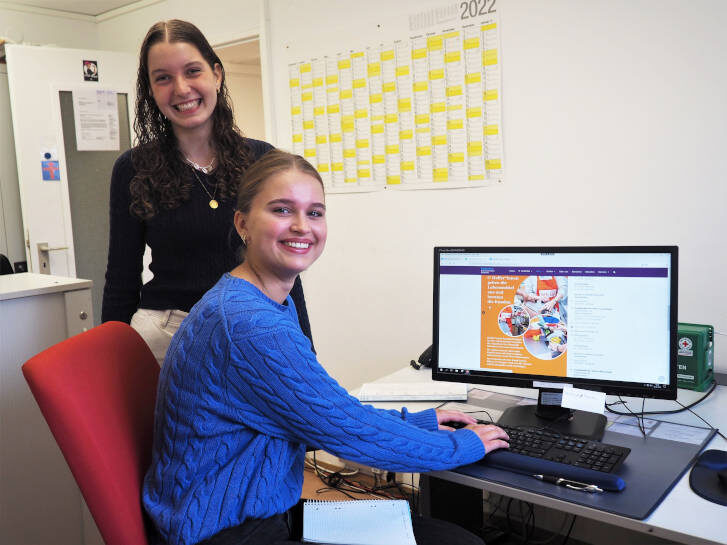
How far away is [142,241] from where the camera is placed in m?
1.74

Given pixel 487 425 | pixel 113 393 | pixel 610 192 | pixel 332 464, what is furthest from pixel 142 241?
pixel 332 464

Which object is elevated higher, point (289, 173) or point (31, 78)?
point (31, 78)

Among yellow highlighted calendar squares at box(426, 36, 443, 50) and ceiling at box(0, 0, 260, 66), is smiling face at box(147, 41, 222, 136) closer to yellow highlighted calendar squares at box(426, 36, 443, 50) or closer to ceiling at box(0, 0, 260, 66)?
yellow highlighted calendar squares at box(426, 36, 443, 50)

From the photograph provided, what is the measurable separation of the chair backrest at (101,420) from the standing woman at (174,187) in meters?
0.36

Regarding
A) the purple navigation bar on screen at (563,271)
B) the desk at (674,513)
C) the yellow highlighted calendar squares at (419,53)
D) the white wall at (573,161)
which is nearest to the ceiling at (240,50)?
the white wall at (573,161)

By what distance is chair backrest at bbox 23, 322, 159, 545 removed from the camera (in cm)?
108

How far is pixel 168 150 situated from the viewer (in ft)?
5.53

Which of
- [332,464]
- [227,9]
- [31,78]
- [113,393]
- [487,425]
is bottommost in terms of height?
[332,464]

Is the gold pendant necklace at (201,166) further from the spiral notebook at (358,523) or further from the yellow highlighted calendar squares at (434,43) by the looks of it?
the yellow highlighted calendar squares at (434,43)

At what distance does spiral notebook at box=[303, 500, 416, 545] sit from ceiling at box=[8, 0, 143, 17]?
144 inches

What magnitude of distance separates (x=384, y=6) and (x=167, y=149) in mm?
1432

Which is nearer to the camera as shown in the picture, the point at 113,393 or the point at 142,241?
Result: the point at 113,393

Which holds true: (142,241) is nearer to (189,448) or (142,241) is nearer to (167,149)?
(167,149)

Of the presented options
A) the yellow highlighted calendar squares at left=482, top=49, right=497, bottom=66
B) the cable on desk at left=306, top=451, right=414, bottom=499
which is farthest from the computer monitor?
the cable on desk at left=306, top=451, right=414, bottom=499
